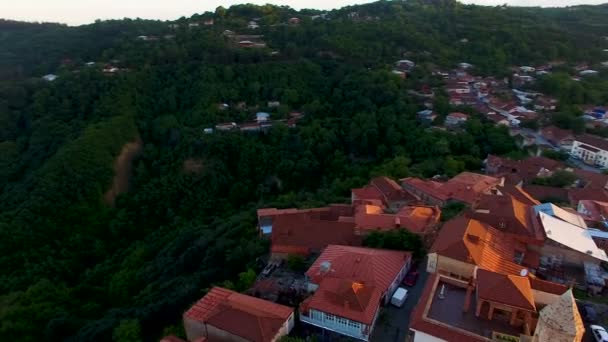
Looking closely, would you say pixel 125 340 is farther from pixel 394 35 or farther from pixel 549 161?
pixel 394 35

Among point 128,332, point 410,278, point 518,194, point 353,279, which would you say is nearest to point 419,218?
point 410,278

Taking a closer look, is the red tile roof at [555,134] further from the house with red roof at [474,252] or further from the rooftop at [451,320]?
the rooftop at [451,320]

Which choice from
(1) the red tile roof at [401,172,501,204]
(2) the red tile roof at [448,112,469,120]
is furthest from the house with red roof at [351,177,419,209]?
(2) the red tile roof at [448,112,469,120]

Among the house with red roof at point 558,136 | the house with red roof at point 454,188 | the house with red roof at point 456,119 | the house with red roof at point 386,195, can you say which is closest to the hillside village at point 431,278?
the house with red roof at point 454,188

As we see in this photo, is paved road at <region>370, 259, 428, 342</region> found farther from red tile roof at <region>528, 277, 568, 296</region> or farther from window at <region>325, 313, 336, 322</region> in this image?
red tile roof at <region>528, 277, 568, 296</region>

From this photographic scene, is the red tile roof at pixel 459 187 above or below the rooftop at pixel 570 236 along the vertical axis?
below

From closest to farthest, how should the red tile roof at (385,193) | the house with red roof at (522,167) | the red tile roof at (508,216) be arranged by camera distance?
the red tile roof at (508,216)
the red tile roof at (385,193)
the house with red roof at (522,167)

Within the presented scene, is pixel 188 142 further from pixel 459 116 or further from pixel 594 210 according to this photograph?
pixel 594 210
